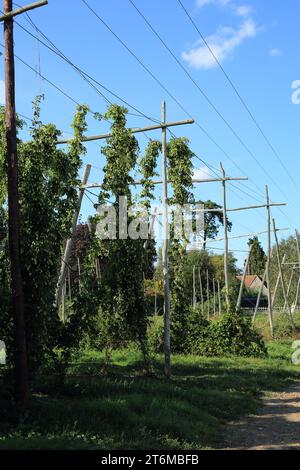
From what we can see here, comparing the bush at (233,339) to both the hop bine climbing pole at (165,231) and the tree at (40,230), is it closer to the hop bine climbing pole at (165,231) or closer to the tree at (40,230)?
the hop bine climbing pole at (165,231)

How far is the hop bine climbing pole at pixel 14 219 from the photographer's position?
9742mm

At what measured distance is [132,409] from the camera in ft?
33.5

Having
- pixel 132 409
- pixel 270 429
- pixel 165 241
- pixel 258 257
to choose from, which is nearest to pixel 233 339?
pixel 165 241

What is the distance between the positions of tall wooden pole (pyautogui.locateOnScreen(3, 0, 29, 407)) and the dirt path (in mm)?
3744

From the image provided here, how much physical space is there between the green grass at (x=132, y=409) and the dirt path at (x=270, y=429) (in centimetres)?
29

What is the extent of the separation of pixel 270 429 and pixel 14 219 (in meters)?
6.26

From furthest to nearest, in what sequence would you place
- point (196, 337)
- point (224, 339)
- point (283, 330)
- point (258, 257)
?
point (258, 257), point (283, 330), point (224, 339), point (196, 337)

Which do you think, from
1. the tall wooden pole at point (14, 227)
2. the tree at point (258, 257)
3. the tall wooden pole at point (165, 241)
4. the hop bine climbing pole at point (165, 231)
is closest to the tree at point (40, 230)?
the tall wooden pole at point (14, 227)

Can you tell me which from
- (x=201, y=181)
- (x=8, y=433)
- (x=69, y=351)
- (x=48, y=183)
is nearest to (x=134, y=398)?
(x=69, y=351)

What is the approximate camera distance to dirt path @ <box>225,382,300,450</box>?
9281mm

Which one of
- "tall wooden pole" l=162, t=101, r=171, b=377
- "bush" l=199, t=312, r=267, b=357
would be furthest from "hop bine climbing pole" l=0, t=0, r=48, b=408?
"bush" l=199, t=312, r=267, b=357

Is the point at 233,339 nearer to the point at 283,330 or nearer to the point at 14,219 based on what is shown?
the point at 283,330
